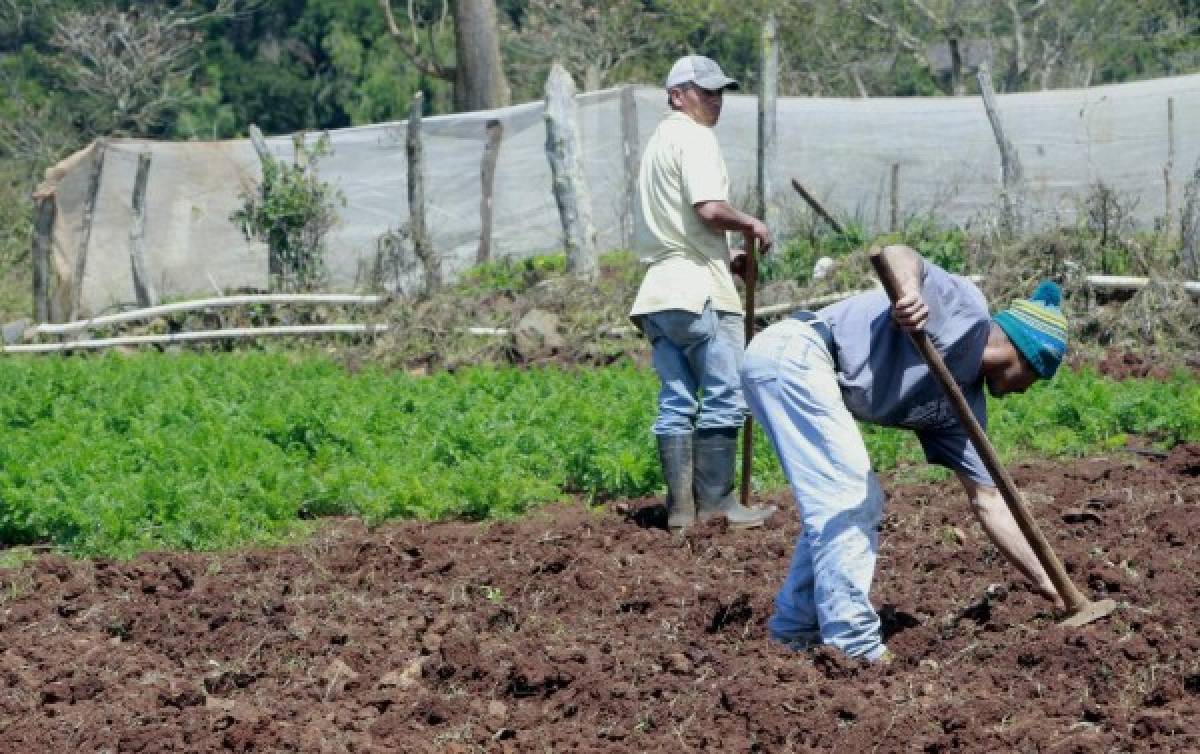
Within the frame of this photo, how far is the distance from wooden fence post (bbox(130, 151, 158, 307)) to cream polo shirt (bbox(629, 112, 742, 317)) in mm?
9860

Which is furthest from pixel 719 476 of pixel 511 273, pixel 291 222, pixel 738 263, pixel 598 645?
pixel 291 222

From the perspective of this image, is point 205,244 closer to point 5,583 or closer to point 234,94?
point 5,583

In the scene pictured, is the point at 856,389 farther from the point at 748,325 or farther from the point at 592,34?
the point at 592,34

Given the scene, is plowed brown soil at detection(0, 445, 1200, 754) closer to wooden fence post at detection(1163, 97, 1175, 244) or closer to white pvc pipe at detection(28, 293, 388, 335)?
wooden fence post at detection(1163, 97, 1175, 244)

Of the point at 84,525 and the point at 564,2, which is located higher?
the point at 564,2

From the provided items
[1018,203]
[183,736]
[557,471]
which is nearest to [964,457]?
[183,736]

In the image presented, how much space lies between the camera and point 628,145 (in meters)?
18.2

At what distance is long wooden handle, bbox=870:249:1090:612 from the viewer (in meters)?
5.54

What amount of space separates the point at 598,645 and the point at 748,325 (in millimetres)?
2122

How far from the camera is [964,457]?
6141 mm

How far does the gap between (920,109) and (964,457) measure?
12.4m

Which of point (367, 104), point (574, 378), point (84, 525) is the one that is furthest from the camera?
point (367, 104)

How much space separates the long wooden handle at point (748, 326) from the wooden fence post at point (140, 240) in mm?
9757

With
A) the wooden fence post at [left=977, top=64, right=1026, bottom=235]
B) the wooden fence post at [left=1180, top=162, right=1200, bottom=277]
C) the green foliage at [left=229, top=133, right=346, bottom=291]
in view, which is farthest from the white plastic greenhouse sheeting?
the wooden fence post at [left=1180, top=162, right=1200, bottom=277]
